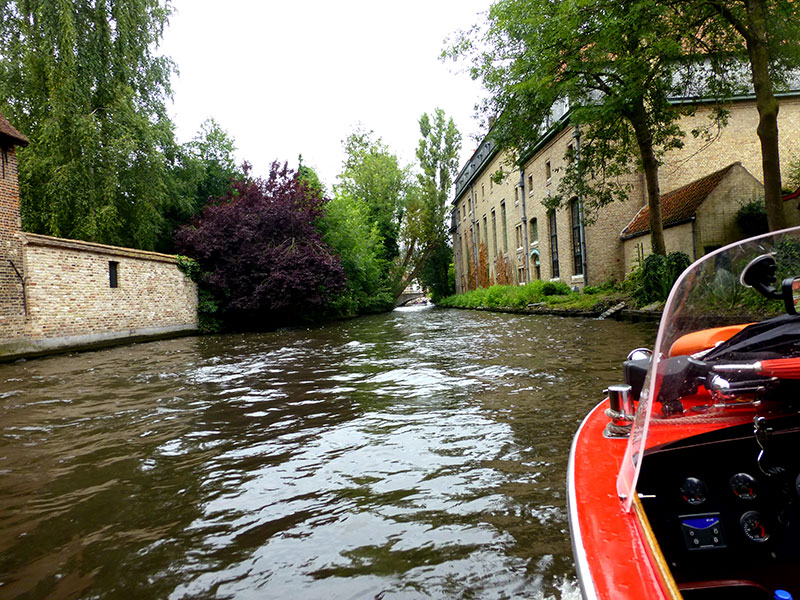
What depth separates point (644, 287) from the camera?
14234 millimetres

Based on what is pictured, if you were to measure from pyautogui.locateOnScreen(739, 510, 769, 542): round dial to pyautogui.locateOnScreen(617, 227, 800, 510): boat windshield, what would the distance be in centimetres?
24

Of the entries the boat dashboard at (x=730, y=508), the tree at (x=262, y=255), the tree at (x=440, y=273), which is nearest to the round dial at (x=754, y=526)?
the boat dashboard at (x=730, y=508)

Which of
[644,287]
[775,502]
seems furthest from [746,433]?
[644,287]

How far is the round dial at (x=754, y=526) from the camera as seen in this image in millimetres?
1444

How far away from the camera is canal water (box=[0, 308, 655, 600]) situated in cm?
219

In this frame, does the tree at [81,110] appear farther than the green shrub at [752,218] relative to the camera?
Yes

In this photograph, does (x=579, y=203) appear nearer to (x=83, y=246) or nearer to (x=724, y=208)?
(x=724, y=208)

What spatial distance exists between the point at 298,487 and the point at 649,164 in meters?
14.5

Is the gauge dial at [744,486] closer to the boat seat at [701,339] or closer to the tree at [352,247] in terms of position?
the boat seat at [701,339]

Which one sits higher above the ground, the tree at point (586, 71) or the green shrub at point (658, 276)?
the tree at point (586, 71)

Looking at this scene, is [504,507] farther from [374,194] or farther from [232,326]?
[374,194]


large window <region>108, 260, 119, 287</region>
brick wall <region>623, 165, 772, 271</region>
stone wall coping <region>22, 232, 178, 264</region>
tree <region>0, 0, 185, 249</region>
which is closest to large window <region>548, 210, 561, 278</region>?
brick wall <region>623, 165, 772, 271</region>

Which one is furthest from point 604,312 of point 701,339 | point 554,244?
point 701,339

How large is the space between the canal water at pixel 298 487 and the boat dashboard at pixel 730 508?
645 mm
